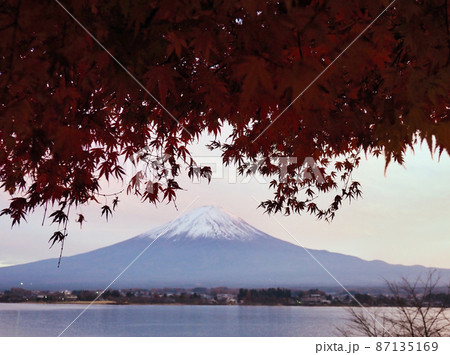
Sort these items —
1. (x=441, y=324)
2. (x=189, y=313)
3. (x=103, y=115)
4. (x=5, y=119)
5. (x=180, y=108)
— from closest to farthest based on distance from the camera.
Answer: (x=5, y=119) → (x=103, y=115) → (x=180, y=108) → (x=441, y=324) → (x=189, y=313)

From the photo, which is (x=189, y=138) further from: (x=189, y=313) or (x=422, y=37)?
(x=189, y=313)

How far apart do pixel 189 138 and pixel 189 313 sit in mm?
85673

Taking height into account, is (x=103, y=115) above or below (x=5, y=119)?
above

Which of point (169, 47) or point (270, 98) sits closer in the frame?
point (169, 47)

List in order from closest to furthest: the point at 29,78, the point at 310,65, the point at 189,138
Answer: the point at 310,65 < the point at 29,78 < the point at 189,138

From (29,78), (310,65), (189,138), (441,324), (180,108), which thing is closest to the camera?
(310,65)

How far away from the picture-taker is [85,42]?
2838 millimetres
